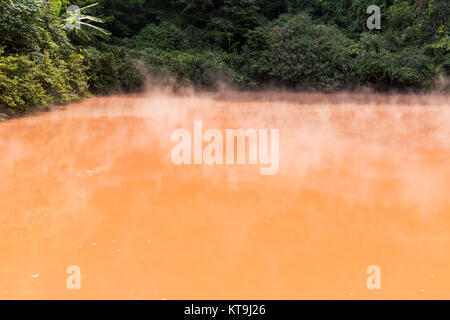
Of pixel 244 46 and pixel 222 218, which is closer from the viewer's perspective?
pixel 222 218

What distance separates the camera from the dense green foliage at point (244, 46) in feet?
44.3

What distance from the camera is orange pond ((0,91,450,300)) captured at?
2910 mm

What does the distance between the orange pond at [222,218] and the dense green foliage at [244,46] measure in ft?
20.8

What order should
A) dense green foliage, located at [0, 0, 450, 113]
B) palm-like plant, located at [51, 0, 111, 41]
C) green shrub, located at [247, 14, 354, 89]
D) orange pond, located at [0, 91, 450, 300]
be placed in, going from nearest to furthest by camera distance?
orange pond, located at [0, 91, 450, 300]
palm-like plant, located at [51, 0, 111, 41]
dense green foliage, located at [0, 0, 450, 113]
green shrub, located at [247, 14, 354, 89]

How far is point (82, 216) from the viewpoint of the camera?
13.2ft

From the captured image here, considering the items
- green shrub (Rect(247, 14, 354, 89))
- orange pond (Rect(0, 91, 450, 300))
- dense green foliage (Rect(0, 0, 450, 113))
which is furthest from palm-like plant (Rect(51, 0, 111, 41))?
green shrub (Rect(247, 14, 354, 89))

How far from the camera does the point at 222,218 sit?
4035mm

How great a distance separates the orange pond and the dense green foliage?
6.35 metres

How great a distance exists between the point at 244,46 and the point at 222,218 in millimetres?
14869

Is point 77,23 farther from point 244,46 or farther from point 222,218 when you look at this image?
point 222,218

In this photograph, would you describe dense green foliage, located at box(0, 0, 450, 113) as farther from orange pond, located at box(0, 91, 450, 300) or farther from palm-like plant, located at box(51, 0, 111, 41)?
orange pond, located at box(0, 91, 450, 300)

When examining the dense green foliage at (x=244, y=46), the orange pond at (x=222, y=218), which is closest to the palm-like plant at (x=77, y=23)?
the dense green foliage at (x=244, y=46)

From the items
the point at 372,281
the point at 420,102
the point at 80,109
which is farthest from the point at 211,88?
the point at 372,281

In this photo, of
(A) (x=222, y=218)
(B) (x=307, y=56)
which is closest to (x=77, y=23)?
(B) (x=307, y=56)
